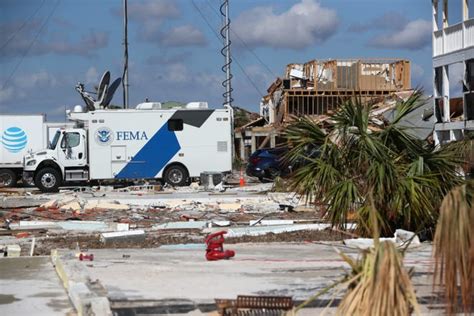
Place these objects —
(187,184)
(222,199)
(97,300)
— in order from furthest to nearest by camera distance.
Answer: (187,184) → (222,199) → (97,300)

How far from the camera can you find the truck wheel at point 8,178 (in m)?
39.7

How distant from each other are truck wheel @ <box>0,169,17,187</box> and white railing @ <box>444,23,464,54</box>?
848 inches

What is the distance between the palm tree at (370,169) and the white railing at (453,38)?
1503cm

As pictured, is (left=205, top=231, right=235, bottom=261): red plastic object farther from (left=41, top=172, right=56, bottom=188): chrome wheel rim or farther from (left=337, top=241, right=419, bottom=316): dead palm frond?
(left=41, top=172, right=56, bottom=188): chrome wheel rim

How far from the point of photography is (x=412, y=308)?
593cm

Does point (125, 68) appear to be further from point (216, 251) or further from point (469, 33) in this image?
point (216, 251)

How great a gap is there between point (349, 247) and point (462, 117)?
1740 cm

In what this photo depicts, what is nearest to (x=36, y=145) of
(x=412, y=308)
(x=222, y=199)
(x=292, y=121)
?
(x=222, y=199)

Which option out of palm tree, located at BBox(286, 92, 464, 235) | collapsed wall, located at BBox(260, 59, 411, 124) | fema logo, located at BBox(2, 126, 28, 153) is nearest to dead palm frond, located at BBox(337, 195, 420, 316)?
palm tree, located at BBox(286, 92, 464, 235)

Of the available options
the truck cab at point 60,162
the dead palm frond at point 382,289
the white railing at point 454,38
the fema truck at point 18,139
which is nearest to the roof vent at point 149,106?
the truck cab at point 60,162

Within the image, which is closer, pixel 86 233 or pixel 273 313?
pixel 273 313

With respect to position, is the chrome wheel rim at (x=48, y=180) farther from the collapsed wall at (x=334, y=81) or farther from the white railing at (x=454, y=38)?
the collapsed wall at (x=334, y=81)

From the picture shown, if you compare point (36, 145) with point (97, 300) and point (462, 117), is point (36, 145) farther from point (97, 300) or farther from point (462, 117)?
point (97, 300)

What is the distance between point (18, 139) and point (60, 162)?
5666 mm
